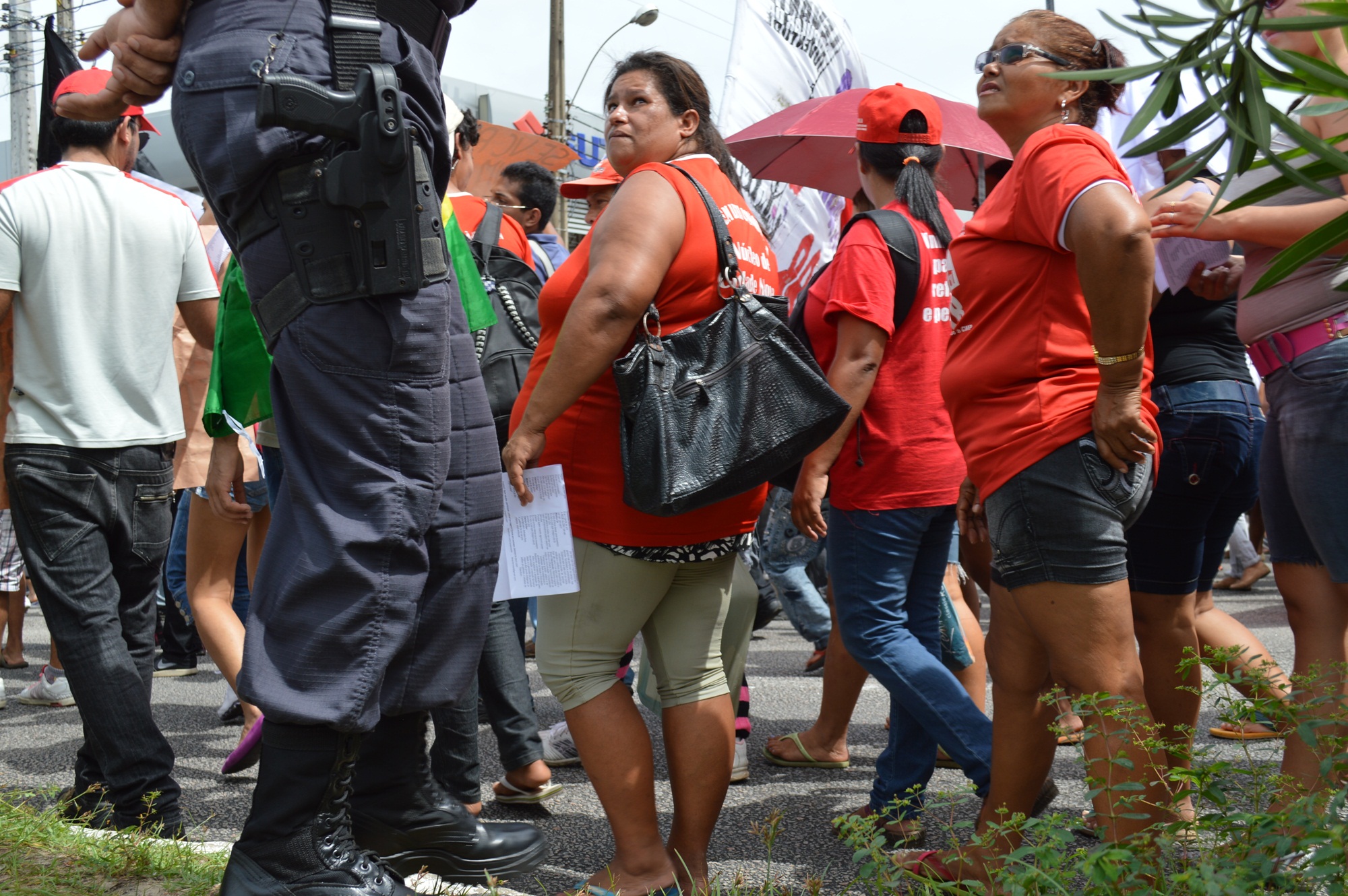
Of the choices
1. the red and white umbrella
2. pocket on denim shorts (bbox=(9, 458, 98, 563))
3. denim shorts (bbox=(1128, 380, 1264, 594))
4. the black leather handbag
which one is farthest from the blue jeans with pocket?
the red and white umbrella

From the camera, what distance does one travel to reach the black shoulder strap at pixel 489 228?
3852 mm

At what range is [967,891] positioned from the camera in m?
1.77

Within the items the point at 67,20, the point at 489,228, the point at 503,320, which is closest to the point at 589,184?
the point at 489,228

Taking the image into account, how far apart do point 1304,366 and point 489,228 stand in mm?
2457

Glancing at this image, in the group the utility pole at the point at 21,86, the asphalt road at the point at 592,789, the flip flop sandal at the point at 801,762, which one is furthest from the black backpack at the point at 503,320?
the utility pole at the point at 21,86

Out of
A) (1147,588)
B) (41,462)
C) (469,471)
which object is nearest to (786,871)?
(1147,588)

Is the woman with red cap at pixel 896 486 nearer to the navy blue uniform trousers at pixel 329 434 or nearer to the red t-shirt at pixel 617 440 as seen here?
the red t-shirt at pixel 617 440

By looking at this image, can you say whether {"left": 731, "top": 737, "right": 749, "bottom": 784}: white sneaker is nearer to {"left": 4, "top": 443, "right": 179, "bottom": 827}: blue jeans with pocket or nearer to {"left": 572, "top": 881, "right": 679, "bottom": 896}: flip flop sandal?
{"left": 572, "top": 881, "right": 679, "bottom": 896}: flip flop sandal

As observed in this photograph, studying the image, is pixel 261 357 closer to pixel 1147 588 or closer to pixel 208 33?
pixel 208 33

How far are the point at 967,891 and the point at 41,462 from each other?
2.53 metres

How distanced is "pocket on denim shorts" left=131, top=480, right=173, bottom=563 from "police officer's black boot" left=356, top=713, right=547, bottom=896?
4.64 feet

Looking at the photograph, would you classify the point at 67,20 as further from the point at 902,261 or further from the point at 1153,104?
the point at 1153,104

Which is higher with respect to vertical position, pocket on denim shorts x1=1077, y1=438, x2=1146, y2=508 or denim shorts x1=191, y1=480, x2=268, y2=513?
pocket on denim shorts x1=1077, y1=438, x2=1146, y2=508

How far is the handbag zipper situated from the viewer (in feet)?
8.17
